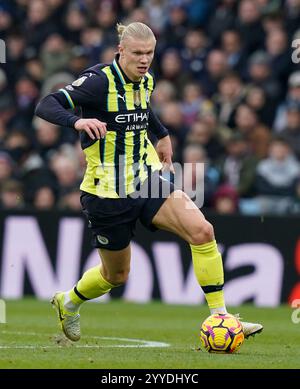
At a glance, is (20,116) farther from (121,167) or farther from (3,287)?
(121,167)

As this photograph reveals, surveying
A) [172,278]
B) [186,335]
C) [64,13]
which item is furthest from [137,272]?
[64,13]

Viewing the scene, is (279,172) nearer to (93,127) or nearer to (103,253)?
(103,253)

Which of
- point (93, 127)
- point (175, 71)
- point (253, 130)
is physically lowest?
point (253, 130)

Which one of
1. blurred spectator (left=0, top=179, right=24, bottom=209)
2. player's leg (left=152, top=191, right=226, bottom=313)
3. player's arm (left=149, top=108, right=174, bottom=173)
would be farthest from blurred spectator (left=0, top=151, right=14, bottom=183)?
player's leg (left=152, top=191, right=226, bottom=313)

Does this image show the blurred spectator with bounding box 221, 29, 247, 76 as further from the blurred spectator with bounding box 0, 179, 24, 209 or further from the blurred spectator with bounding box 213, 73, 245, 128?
the blurred spectator with bounding box 0, 179, 24, 209

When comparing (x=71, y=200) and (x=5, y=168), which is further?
(x=5, y=168)

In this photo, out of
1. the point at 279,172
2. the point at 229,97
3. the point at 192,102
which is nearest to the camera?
the point at 279,172

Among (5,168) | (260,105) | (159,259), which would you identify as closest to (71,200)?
(5,168)

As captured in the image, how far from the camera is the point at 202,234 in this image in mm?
8383

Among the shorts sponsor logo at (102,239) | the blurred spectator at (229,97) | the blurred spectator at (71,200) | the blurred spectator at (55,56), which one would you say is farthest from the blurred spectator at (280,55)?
the shorts sponsor logo at (102,239)

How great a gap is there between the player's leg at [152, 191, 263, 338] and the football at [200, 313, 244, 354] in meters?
0.14

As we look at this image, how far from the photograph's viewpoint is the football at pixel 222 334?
830 cm

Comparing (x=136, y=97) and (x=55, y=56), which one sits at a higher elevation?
(x=136, y=97)

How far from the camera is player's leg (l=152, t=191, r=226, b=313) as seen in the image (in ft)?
27.6
